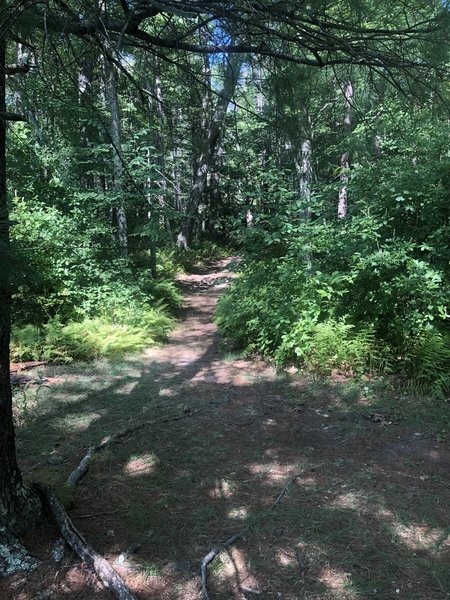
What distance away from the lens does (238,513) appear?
3236 mm

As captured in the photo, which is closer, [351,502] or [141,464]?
[351,502]

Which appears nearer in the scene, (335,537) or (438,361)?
(335,537)

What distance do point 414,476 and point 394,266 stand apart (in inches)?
115

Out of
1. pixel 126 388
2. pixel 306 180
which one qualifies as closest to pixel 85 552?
pixel 126 388

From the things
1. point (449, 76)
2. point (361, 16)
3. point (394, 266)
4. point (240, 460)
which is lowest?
point (240, 460)

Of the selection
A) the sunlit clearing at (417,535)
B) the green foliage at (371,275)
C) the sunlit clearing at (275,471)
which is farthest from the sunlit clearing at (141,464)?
the green foliage at (371,275)

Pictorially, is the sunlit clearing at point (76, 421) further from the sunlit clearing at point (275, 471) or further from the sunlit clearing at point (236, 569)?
the sunlit clearing at point (236, 569)

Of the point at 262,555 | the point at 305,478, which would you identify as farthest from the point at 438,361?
the point at 262,555

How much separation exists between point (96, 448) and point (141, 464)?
1.63 ft

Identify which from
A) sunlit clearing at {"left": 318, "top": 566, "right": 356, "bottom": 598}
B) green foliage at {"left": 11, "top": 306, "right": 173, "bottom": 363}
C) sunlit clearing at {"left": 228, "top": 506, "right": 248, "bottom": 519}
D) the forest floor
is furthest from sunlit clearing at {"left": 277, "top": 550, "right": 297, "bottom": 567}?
green foliage at {"left": 11, "top": 306, "right": 173, "bottom": 363}

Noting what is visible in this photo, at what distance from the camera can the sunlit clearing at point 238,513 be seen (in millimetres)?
3192

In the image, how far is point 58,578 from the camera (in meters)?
2.41

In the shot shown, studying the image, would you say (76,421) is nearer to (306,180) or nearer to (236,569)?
(236,569)

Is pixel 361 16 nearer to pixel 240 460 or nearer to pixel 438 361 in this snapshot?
pixel 240 460
